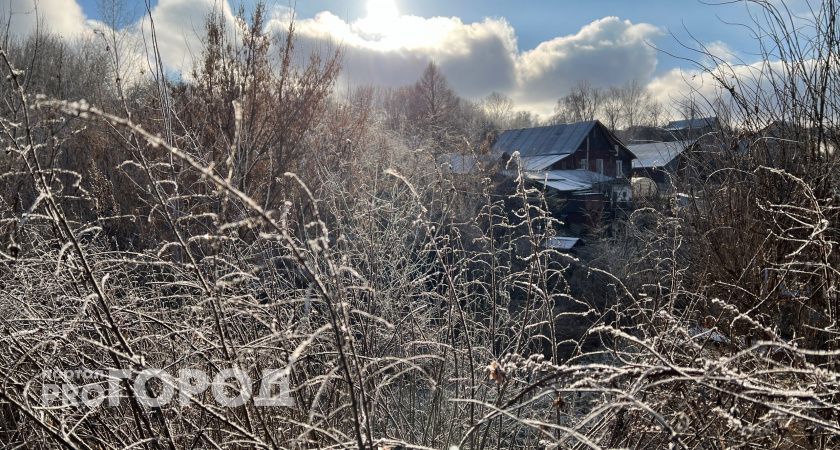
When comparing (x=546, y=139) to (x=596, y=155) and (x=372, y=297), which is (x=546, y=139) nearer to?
(x=596, y=155)

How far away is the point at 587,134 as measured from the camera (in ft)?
90.8

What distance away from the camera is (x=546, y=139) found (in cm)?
2925

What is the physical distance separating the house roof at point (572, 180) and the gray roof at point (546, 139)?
128 inches

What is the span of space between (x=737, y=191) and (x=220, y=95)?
6.53 m

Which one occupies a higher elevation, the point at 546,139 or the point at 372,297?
Answer: the point at 546,139

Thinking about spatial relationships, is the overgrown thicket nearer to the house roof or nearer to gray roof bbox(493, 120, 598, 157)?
the house roof

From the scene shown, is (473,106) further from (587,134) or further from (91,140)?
(91,140)

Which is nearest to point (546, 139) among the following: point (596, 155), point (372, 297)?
point (596, 155)

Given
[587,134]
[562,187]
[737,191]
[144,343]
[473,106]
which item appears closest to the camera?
[144,343]

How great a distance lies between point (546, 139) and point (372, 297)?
89.9ft

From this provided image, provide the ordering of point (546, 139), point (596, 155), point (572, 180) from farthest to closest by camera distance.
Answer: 1. point (546, 139)
2. point (596, 155)
3. point (572, 180)

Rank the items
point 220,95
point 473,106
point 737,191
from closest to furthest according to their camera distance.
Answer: point 737,191 → point 220,95 → point 473,106

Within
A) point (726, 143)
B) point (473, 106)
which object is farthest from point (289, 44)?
point (473, 106)

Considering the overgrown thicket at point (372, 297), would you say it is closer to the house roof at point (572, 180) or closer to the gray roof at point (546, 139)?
the house roof at point (572, 180)
